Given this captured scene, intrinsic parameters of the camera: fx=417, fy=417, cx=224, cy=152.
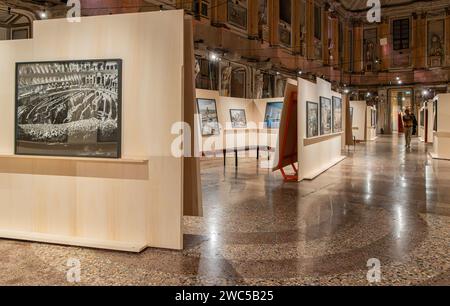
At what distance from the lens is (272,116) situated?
17.9 meters

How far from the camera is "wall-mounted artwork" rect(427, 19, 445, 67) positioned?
35.4 metres

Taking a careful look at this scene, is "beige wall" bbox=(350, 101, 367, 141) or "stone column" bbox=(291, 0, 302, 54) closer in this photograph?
"beige wall" bbox=(350, 101, 367, 141)

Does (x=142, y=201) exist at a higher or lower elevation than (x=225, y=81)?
lower

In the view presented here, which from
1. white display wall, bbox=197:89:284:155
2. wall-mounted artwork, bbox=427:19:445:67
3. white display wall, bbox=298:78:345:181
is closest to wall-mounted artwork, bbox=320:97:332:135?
white display wall, bbox=298:78:345:181

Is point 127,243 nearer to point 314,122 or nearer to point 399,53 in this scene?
point 314,122

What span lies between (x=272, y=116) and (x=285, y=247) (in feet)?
44.5

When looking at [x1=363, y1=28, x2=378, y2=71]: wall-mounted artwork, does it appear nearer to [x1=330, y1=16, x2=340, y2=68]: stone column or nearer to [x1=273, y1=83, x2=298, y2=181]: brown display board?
[x1=330, y1=16, x2=340, y2=68]: stone column

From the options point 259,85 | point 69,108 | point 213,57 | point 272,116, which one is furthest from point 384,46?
point 69,108

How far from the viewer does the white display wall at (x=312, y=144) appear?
9363 mm

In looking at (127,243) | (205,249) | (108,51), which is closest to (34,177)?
(127,243)

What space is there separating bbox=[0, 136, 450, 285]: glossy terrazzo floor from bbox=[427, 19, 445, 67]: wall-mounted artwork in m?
32.1

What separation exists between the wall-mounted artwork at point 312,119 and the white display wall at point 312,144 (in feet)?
0.38

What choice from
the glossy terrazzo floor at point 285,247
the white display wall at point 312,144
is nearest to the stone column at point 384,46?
the white display wall at point 312,144

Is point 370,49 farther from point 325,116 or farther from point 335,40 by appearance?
point 325,116
